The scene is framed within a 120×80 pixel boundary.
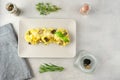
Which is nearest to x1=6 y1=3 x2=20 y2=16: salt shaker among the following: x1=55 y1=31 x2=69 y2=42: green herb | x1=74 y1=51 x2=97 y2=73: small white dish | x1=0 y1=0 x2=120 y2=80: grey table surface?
x1=0 y1=0 x2=120 y2=80: grey table surface

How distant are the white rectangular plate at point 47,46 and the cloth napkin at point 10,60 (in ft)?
0.09

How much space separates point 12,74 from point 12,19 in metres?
0.22

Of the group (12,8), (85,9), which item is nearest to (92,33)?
(85,9)

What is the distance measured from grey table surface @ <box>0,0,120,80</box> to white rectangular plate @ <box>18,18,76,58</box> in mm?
22

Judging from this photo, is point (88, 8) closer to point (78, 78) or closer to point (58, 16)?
point (58, 16)

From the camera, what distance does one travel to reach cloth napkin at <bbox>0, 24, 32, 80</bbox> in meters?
1.08

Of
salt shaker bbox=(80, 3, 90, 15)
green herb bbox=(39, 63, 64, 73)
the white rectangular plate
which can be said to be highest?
salt shaker bbox=(80, 3, 90, 15)

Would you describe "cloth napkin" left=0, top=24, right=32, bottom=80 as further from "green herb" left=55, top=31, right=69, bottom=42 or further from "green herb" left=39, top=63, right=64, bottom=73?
"green herb" left=55, top=31, right=69, bottom=42

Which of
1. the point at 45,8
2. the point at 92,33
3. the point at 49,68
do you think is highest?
the point at 45,8

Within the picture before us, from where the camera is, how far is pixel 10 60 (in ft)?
3.55

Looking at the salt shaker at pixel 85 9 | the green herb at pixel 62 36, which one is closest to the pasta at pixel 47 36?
the green herb at pixel 62 36

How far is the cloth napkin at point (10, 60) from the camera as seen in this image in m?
1.08

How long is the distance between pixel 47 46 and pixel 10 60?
0.50 feet

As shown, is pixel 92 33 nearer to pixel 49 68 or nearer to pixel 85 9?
pixel 85 9
